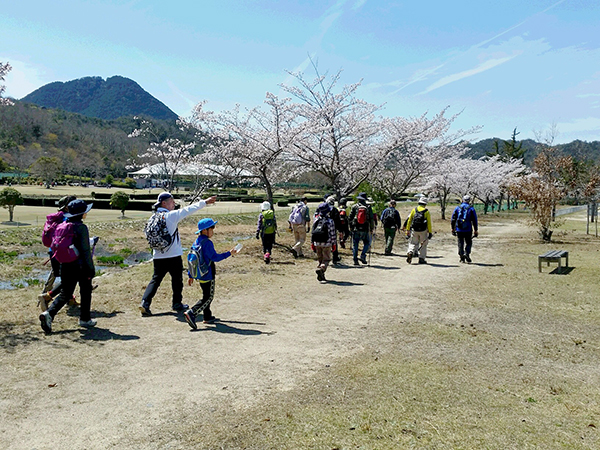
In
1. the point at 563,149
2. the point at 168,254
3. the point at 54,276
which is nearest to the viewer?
the point at 168,254

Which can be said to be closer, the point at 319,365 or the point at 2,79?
the point at 319,365

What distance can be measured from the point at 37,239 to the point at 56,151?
79464 millimetres

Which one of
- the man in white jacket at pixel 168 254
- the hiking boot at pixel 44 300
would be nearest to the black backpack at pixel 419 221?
the man in white jacket at pixel 168 254

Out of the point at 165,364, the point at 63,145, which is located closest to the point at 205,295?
the point at 165,364

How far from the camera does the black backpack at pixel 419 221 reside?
11.7 meters

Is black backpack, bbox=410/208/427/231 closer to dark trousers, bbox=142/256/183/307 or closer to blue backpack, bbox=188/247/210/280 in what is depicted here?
dark trousers, bbox=142/256/183/307

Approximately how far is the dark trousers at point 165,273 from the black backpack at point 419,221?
683cm

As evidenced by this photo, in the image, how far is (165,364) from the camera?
4.84m

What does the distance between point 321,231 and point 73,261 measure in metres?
4.81

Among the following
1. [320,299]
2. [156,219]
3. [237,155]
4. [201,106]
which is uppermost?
[201,106]

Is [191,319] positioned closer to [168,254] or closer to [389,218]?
[168,254]

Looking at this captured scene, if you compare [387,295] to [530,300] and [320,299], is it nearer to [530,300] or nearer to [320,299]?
[320,299]

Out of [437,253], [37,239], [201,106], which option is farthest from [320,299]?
[37,239]

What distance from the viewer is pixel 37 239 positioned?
1612 cm
